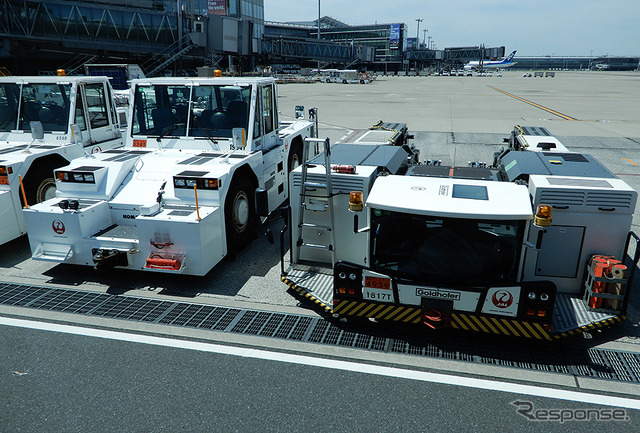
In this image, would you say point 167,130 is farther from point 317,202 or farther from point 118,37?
point 118,37

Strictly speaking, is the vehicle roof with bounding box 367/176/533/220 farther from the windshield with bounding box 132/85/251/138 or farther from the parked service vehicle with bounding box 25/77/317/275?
the windshield with bounding box 132/85/251/138

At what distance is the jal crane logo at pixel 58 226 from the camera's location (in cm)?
718

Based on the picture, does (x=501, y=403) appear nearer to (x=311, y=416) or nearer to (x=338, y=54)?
(x=311, y=416)

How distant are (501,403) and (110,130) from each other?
10310 mm

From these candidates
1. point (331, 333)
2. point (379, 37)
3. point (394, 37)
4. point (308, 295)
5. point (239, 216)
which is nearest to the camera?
point (331, 333)

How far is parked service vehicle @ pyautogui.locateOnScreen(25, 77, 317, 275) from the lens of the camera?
22.9ft

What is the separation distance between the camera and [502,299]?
5250 millimetres

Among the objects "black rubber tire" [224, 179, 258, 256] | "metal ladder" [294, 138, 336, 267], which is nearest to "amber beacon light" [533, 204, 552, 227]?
"metal ladder" [294, 138, 336, 267]

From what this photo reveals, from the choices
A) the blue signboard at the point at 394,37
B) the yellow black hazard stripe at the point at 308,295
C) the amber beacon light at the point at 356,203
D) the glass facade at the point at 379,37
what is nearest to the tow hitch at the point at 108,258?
the yellow black hazard stripe at the point at 308,295

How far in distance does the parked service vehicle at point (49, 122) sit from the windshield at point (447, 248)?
23.8ft

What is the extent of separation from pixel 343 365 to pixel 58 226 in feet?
16.7

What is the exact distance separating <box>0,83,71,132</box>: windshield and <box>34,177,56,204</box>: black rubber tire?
1408 mm

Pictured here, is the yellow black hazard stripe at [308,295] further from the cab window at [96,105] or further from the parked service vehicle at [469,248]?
the cab window at [96,105]

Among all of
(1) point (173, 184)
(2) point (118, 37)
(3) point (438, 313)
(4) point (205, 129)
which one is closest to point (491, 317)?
(3) point (438, 313)
